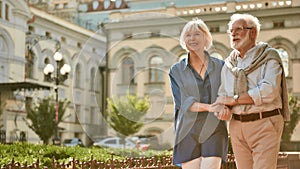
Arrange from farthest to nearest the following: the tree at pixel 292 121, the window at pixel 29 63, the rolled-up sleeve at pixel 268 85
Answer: the window at pixel 29 63 < the tree at pixel 292 121 < the rolled-up sleeve at pixel 268 85

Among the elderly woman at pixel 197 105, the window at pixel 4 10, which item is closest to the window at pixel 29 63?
the window at pixel 4 10

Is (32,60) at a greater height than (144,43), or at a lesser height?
lesser

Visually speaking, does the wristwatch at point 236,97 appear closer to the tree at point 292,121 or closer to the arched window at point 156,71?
the tree at point 292,121

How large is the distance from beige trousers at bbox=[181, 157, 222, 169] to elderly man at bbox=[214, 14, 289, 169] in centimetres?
14

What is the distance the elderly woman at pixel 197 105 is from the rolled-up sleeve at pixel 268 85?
1.06 ft

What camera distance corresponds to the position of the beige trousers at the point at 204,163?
310cm

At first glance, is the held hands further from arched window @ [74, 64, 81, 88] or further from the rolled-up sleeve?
arched window @ [74, 64, 81, 88]

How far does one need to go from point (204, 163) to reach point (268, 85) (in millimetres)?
643

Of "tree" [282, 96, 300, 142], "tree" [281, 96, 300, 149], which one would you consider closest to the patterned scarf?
"tree" [281, 96, 300, 149]

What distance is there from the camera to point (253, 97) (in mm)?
2871

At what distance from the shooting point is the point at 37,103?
20938 millimetres

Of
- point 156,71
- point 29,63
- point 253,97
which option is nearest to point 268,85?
point 253,97

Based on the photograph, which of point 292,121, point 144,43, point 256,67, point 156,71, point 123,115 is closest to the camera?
point 256,67

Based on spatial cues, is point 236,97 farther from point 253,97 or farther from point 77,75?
point 77,75
